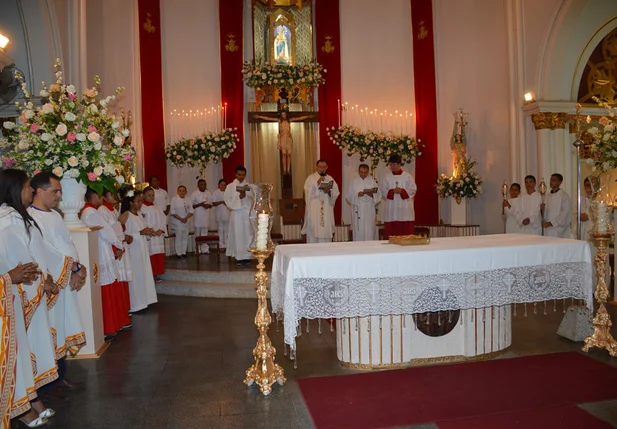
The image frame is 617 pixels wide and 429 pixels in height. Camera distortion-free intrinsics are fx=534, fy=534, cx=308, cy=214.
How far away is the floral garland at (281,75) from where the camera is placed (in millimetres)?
12805

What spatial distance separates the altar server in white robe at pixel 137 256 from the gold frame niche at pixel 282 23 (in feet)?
23.9

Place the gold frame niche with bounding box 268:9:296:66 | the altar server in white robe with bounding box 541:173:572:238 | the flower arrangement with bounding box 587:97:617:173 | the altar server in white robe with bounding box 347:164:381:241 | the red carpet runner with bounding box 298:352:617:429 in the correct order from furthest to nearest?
the gold frame niche with bounding box 268:9:296:66 → the altar server in white robe with bounding box 347:164:381:241 → the altar server in white robe with bounding box 541:173:572:238 → the flower arrangement with bounding box 587:97:617:173 → the red carpet runner with bounding box 298:352:617:429

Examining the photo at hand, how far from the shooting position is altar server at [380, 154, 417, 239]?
1016 cm

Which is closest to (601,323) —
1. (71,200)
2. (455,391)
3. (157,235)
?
(455,391)

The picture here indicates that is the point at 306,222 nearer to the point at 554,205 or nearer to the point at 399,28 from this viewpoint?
the point at 554,205

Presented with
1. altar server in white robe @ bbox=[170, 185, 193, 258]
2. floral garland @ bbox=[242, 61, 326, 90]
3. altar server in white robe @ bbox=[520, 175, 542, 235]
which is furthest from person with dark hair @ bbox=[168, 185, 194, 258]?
altar server in white robe @ bbox=[520, 175, 542, 235]

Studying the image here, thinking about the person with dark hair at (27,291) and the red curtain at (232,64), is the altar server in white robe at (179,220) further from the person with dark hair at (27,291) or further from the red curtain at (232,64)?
the person with dark hair at (27,291)

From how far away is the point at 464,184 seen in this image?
11.9m

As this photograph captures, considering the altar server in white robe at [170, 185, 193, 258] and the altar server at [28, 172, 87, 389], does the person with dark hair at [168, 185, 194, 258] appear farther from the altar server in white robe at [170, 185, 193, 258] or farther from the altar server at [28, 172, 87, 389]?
the altar server at [28, 172, 87, 389]

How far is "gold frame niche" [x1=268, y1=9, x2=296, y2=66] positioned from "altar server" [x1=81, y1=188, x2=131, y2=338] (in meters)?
8.55

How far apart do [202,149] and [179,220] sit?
1703 millimetres

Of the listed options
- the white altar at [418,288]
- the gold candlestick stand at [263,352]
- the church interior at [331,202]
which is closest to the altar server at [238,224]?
the church interior at [331,202]

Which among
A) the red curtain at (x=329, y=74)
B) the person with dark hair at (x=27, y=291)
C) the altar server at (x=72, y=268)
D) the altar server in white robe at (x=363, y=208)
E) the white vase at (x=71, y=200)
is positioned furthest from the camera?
the red curtain at (x=329, y=74)

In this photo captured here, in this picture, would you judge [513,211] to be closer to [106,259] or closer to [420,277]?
[420,277]
